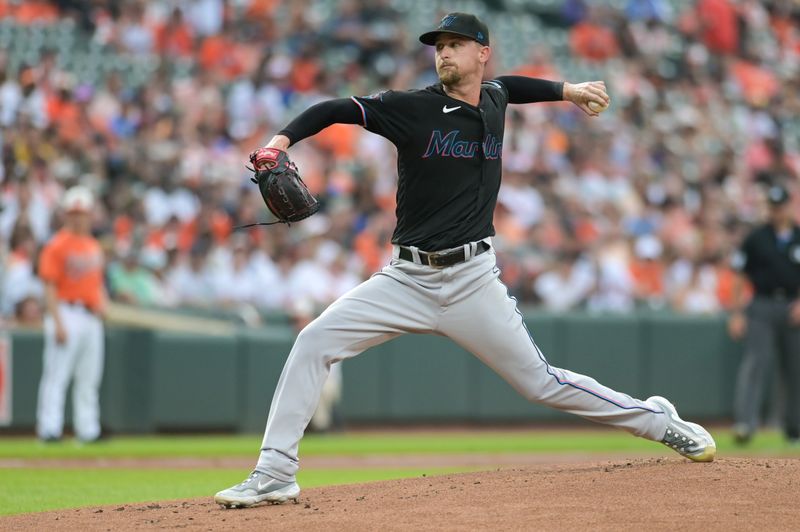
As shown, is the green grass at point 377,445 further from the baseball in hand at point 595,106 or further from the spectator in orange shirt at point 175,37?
the spectator in orange shirt at point 175,37

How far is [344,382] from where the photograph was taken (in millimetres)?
12977

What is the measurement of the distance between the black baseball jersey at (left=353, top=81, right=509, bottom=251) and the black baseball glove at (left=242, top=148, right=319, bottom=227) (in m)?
0.45

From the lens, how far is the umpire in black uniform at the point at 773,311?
432 inches

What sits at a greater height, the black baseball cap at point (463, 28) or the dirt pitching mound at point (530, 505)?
the black baseball cap at point (463, 28)

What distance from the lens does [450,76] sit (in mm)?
5898

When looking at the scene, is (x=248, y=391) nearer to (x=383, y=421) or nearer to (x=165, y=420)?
(x=165, y=420)

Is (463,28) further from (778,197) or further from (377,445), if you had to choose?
(377,445)

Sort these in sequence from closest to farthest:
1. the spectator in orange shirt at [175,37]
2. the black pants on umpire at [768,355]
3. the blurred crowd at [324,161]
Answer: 1. the black pants on umpire at [768,355]
2. the blurred crowd at [324,161]
3. the spectator in orange shirt at [175,37]

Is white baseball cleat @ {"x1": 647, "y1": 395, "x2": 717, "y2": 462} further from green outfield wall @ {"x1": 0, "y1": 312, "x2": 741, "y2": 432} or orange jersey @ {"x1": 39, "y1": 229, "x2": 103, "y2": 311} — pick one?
green outfield wall @ {"x1": 0, "y1": 312, "x2": 741, "y2": 432}

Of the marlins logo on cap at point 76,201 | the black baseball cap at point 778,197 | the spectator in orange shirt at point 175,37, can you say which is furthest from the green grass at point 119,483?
the spectator in orange shirt at point 175,37

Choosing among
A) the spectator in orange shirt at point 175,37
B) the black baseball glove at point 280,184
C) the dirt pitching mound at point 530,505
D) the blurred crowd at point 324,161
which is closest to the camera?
the dirt pitching mound at point 530,505

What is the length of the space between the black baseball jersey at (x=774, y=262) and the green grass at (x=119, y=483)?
142 inches

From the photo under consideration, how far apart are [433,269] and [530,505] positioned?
1189 millimetres

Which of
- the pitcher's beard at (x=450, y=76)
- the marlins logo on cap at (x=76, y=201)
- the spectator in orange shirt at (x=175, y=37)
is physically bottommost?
the pitcher's beard at (x=450, y=76)
